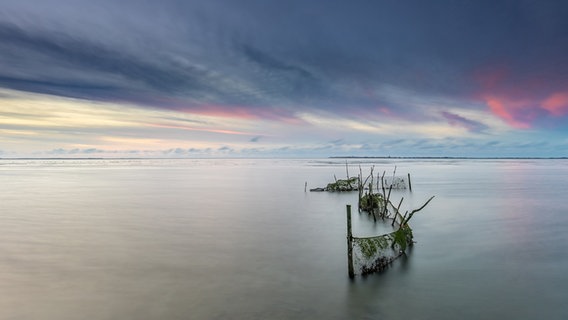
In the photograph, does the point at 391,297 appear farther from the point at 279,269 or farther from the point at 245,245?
the point at 245,245

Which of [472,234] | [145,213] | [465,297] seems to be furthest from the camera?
[145,213]

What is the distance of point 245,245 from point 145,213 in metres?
13.7

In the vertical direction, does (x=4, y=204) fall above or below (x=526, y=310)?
above

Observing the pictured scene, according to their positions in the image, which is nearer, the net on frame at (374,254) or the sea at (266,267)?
the sea at (266,267)

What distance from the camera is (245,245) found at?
19188 mm

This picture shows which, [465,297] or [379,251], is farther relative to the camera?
[379,251]

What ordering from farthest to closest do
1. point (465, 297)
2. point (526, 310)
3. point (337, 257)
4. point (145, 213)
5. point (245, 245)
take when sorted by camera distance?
point (145, 213)
point (245, 245)
point (337, 257)
point (465, 297)
point (526, 310)

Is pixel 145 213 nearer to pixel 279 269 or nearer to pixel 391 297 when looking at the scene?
pixel 279 269

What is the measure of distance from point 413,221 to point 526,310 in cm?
1428

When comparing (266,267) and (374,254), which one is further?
(266,267)

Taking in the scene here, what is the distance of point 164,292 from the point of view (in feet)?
40.8

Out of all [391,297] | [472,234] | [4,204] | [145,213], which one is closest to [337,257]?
[391,297]

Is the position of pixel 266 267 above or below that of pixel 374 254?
below

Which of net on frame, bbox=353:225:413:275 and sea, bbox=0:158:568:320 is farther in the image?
net on frame, bbox=353:225:413:275
